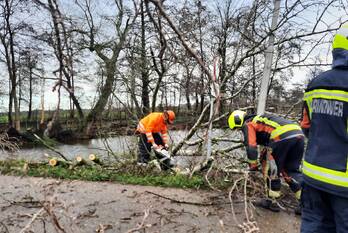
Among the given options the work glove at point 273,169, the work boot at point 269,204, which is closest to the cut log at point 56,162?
the work boot at point 269,204

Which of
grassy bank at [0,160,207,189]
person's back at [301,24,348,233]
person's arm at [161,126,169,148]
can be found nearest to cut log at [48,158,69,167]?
grassy bank at [0,160,207,189]

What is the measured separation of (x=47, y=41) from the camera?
1224 mm

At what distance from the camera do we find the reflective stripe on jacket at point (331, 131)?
2016 mm

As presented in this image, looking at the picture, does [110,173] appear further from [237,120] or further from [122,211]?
[237,120]

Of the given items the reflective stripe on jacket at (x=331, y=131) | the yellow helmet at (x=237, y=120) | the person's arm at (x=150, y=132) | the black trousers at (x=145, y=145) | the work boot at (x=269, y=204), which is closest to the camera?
the reflective stripe on jacket at (x=331, y=131)

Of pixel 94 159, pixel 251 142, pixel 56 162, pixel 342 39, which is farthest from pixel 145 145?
pixel 342 39

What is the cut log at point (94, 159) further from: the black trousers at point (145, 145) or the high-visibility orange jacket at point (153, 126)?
the high-visibility orange jacket at point (153, 126)

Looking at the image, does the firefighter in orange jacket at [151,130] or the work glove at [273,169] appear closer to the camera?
the work glove at [273,169]

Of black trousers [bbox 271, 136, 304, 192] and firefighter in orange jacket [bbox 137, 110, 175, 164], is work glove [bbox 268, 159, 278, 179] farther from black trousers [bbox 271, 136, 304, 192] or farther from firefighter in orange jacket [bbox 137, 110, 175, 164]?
firefighter in orange jacket [bbox 137, 110, 175, 164]

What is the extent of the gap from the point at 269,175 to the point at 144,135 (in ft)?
12.1

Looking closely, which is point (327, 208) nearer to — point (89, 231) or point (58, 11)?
point (58, 11)

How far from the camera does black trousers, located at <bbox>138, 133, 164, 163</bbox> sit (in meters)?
7.18

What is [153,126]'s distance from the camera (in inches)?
284

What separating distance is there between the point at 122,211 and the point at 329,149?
120 inches
